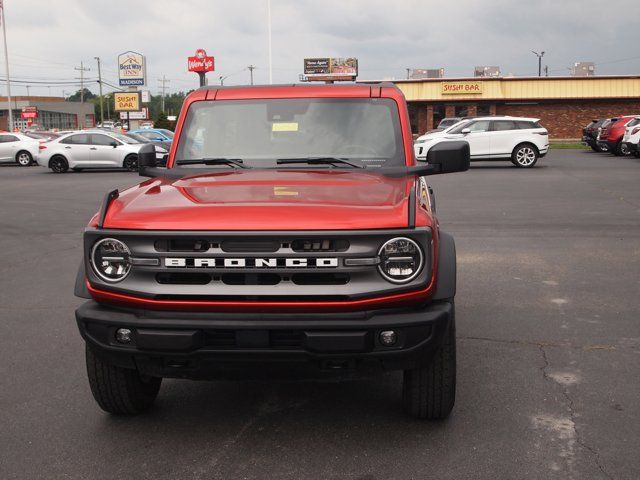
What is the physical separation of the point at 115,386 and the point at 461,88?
53719 mm

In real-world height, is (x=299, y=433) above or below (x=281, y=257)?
below

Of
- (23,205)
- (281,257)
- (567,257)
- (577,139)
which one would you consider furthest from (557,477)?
(577,139)

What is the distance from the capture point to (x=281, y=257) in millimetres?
3461

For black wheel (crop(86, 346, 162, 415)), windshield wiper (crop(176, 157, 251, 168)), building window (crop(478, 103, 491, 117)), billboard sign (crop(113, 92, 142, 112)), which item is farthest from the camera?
billboard sign (crop(113, 92, 142, 112))

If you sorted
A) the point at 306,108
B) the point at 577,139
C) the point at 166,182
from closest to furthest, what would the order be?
the point at 166,182 < the point at 306,108 < the point at 577,139

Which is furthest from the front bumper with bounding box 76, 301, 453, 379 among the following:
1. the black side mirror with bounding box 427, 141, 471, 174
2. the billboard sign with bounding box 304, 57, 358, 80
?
the billboard sign with bounding box 304, 57, 358, 80

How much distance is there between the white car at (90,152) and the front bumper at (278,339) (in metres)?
23.4

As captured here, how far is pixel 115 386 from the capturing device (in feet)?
13.3

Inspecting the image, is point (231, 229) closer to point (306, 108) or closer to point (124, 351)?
point (124, 351)

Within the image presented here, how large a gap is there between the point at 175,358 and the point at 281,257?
27.2 inches

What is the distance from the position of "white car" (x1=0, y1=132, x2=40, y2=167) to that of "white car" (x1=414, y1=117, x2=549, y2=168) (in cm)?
1796

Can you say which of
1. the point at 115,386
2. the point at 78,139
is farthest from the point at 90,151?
the point at 115,386

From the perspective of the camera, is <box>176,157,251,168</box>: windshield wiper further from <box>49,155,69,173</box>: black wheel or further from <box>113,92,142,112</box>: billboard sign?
<box>113,92,142,112</box>: billboard sign

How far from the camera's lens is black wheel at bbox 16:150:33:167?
3316 cm
